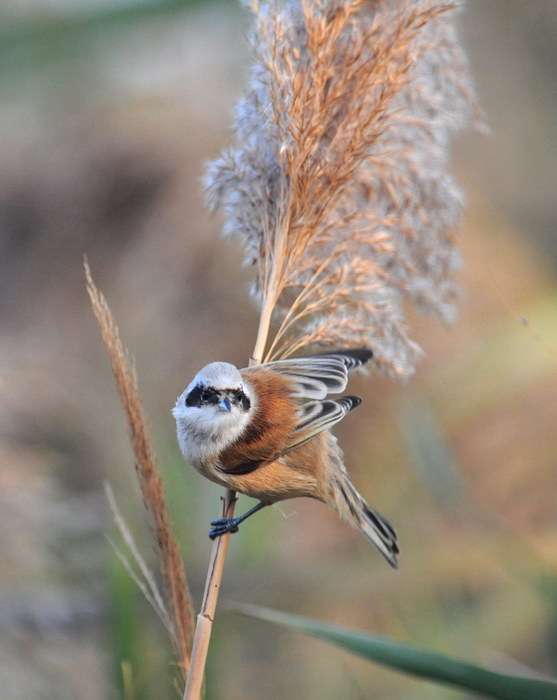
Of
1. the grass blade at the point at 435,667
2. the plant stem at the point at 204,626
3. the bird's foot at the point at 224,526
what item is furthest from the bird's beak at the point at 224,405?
the grass blade at the point at 435,667

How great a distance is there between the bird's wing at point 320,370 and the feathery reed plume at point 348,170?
65 millimetres

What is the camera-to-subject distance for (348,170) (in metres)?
1.65

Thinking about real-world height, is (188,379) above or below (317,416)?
below

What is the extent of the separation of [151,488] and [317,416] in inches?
19.7

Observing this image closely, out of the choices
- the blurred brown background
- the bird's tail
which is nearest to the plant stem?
the blurred brown background

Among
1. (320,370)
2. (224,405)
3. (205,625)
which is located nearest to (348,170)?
(320,370)

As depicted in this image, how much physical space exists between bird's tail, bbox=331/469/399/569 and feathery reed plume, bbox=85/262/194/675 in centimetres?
64

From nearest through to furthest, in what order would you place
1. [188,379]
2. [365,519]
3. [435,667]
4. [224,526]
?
[435,667] < [224,526] < [365,519] < [188,379]

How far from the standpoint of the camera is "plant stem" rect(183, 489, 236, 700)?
1.31m

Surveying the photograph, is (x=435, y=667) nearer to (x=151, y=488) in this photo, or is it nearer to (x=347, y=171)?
(x=151, y=488)

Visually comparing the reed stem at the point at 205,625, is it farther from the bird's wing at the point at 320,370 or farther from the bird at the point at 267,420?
the bird's wing at the point at 320,370

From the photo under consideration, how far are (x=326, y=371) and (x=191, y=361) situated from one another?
2.64m

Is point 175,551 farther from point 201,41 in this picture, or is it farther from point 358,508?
point 201,41

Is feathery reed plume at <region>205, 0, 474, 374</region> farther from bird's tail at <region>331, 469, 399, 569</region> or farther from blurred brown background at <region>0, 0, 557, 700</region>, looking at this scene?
bird's tail at <region>331, 469, 399, 569</region>
